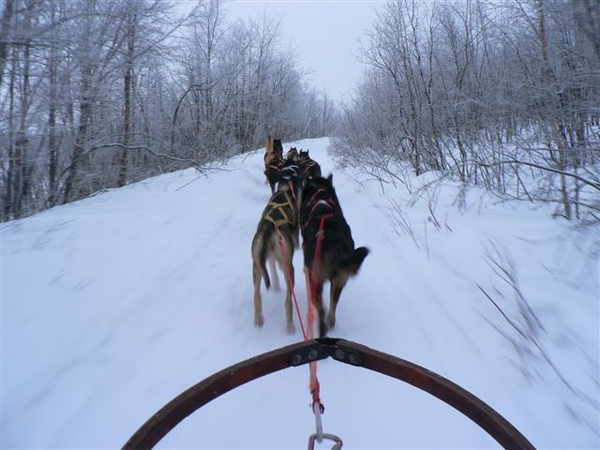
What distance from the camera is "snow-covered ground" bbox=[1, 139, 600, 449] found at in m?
1.61

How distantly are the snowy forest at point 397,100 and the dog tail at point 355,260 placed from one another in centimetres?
194

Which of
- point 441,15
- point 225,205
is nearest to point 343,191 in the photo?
point 225,205

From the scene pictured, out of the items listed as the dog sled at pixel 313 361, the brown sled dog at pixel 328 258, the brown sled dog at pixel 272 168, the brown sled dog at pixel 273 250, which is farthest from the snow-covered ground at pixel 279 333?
the brown sled dog at pixel 272 168

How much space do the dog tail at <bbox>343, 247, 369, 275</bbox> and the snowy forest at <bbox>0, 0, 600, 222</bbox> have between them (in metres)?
1.94

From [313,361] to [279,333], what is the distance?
1.75 meters

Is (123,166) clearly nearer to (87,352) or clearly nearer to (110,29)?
(110,29)

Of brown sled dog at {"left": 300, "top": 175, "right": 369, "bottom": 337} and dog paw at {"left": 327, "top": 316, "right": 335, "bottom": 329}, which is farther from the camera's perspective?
dog paw at {"left": 327, "top": 316, "right": 335, "bottom": 329}

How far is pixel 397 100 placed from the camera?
8492 mm

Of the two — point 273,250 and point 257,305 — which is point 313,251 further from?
point 257,305

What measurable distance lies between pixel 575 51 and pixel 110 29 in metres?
6.45

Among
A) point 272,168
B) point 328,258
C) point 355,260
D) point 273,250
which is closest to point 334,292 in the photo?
point 328,258

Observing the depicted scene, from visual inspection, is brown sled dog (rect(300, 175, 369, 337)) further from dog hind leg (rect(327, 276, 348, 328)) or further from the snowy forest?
the snowy forest

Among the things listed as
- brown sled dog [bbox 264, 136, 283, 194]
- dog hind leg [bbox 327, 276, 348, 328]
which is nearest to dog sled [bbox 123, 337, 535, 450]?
dog hind leg [bbox 327, 276, 348, 328]

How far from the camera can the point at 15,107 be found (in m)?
4.22
